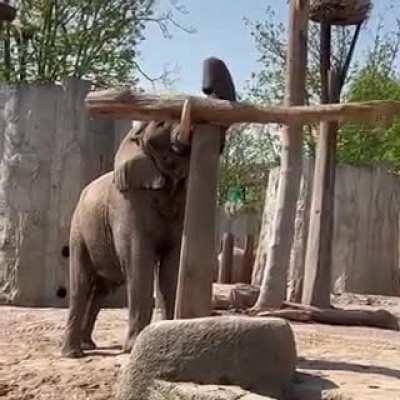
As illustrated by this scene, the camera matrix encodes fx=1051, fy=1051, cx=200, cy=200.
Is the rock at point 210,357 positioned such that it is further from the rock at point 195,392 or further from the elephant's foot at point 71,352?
the elephant's foot at point 71,352

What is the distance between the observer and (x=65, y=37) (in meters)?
17.4

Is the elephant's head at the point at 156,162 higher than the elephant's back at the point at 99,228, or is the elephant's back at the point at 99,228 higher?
the elephant's head at the point at 156,162

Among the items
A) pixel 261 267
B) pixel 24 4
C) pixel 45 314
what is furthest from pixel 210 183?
pixel 24 4

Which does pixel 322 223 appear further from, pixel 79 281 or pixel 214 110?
pixel 214 110

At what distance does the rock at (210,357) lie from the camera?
5551 mm

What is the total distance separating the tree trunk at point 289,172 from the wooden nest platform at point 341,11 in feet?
1.43

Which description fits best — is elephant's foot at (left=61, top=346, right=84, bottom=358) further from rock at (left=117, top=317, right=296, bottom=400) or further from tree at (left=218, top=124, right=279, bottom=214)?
tree at (left=218, top=124, right=279, bottom=214)

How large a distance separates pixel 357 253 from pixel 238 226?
15241mm

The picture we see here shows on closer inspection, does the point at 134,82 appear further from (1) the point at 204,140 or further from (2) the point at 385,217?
(1) the point at 204,140

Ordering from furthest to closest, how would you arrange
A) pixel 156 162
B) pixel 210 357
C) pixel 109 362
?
pixel 156 162, pixel 109 362, pixel 210 357

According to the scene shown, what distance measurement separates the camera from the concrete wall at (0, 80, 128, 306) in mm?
11117

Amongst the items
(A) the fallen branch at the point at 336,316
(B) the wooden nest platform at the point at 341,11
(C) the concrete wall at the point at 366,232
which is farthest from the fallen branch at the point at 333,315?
(C) the concrete wall at the point at 366,232

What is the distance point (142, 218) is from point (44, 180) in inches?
180

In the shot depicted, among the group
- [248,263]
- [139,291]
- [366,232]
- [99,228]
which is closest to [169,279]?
[139,291]
